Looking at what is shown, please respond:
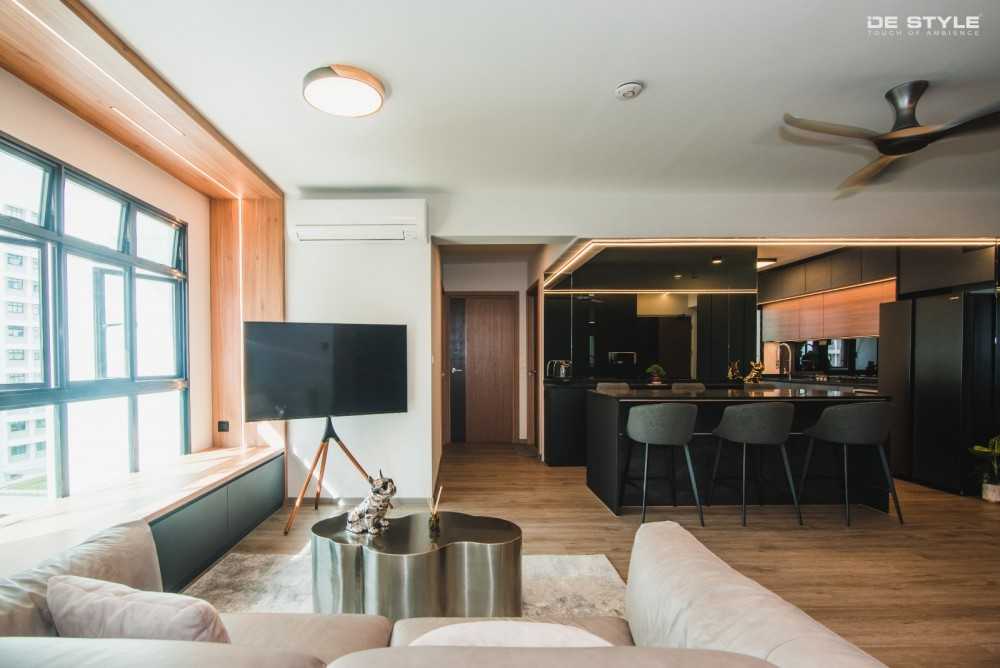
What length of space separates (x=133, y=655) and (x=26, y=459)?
244 cm

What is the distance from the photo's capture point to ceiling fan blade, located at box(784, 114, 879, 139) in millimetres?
2266

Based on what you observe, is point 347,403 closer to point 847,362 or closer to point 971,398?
point 971,398

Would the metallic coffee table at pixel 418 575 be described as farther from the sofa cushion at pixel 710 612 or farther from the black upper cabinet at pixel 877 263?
the black upper cabinet at pixel 877 263

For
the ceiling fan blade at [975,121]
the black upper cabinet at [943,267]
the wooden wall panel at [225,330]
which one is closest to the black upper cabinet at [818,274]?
the black upper cabinet at [943,267]

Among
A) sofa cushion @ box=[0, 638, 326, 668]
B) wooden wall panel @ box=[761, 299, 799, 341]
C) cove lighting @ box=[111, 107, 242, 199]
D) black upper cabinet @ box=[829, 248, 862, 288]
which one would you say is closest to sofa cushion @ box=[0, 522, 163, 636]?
sofa cushion @ box=[0, 638, 326, 668]

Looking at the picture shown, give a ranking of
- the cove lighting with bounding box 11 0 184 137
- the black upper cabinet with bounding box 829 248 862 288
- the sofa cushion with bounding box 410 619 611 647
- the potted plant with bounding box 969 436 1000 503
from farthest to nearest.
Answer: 1. the black upper cabinet with bounding box 829 248 862 288
2. the potted plant with bounding box 969 436 1000 503
3. the cove lighting with bounding box 11 0 184 137
4. the sofa cushion with bounding box 410 619 611 647

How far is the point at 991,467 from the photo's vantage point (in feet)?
13.6

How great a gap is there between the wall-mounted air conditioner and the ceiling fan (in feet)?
8.64

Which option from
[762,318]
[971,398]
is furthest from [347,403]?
[762,318]

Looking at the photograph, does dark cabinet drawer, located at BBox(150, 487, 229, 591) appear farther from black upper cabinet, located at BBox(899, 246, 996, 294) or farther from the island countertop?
black upper cabinet, located at BBox(899, 246, 996, 294)

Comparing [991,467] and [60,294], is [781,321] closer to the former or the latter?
[991,467]

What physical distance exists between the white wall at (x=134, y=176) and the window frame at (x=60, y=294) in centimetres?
7

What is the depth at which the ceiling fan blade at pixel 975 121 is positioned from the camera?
81.3 inches

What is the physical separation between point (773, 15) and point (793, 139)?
1331 mm
